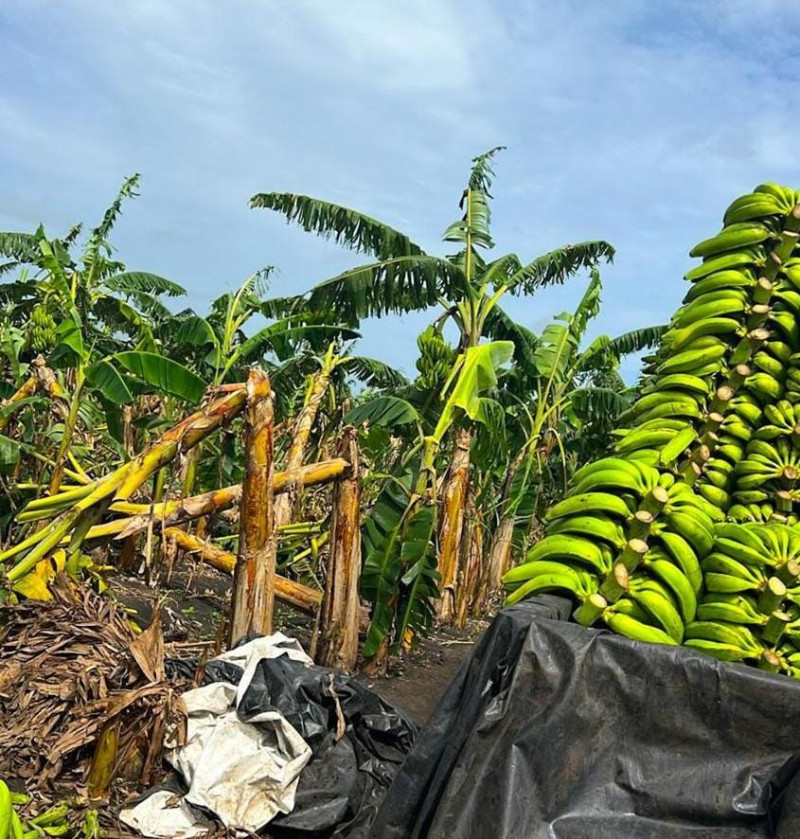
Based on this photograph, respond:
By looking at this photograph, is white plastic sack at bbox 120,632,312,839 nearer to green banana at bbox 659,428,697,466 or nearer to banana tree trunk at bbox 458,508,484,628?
green banana at bbox 659,428,697,466

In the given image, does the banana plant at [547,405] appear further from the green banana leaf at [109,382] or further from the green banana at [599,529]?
the green banana at [599,529]

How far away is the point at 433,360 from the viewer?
26.5 ft

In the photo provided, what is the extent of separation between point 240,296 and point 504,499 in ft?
13.8

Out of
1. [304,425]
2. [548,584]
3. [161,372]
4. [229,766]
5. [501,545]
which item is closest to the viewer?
[548,584]

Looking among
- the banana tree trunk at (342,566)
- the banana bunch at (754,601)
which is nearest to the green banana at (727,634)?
the banana bunch at (754,601)

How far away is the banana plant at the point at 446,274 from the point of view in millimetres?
7531

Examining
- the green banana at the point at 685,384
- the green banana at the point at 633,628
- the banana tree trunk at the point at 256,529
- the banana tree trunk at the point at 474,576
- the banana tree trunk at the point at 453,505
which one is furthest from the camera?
the banana tree trunk at the point at 474,576

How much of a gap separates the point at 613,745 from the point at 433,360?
20.6ft

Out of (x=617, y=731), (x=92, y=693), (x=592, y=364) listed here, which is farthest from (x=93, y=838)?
(x=592, y=364)

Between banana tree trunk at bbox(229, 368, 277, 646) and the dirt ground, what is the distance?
0.27 metres

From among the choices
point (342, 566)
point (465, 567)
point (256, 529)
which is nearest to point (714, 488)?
point (256, 529)

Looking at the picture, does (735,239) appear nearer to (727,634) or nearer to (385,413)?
(727,634)

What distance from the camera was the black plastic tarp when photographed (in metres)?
1.85

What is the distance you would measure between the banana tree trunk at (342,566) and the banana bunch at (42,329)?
3423 mm
